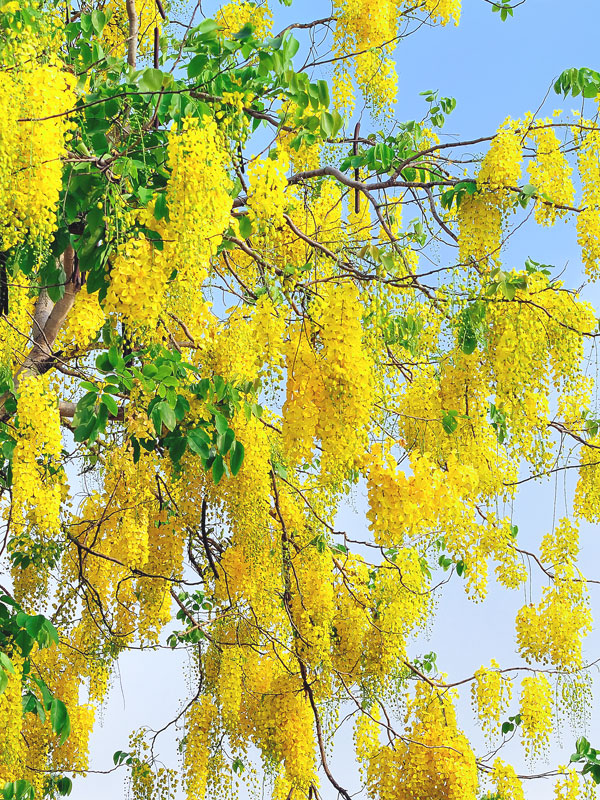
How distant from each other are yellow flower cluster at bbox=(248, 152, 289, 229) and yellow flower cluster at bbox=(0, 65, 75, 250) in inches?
25.9

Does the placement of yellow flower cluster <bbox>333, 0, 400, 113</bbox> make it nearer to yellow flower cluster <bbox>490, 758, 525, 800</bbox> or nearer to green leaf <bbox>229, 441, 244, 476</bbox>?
green leaf <bbox>229, 441, 244, 476</bbox>

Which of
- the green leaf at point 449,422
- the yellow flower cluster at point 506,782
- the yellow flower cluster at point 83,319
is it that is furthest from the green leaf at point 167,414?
the yellow flower cluster at point 506,782

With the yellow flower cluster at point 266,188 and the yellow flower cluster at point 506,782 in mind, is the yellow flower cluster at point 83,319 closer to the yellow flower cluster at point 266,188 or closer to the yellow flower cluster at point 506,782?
the yellow flower cluster at point 266,188

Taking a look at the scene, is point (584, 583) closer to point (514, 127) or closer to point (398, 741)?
point (398, 741)

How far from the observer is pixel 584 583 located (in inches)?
183

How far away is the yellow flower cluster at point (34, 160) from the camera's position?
2650mm

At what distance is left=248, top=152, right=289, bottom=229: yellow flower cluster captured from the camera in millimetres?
3107

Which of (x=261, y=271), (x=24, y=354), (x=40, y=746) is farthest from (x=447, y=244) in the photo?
(x=40, y=746)

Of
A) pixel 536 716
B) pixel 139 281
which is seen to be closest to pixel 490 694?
pixel 536 716

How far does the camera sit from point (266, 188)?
313 centimetres

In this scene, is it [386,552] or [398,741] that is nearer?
[398,741]

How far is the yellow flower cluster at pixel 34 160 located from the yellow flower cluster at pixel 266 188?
0.66m

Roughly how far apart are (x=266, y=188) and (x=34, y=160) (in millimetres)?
773

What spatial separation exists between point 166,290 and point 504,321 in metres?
1.22
